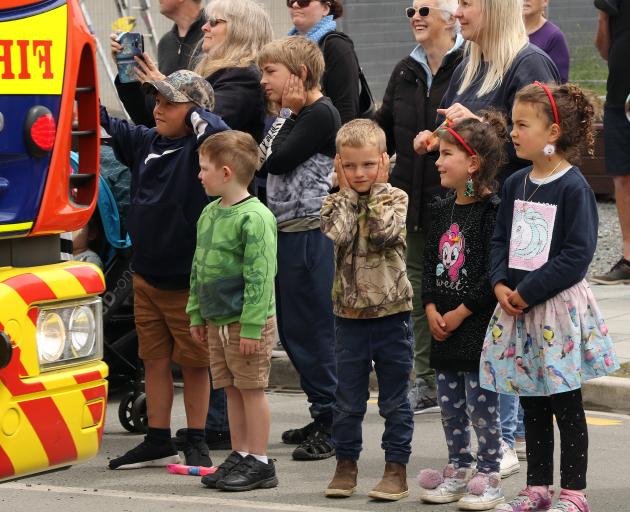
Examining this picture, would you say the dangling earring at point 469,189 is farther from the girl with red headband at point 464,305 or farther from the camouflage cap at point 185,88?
the camouflage cap at point 185,88

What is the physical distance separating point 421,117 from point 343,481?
7.47ft

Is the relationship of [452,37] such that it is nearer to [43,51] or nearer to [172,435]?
[172,435]

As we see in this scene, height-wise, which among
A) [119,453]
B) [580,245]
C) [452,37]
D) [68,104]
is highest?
[452,37]

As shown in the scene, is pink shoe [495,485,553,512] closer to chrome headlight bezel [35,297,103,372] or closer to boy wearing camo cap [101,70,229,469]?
boy wearing camo cap [101,70,229,469]

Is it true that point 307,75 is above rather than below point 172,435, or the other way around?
above

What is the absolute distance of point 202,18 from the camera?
8.38 metres

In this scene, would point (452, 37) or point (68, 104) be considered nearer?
point (68, 104)

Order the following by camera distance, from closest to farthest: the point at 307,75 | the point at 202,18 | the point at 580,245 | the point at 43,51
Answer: the point at 43,51
the point at 580,245
the point at 307,75
the point at 202,18

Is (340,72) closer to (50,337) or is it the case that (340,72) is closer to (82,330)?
(82,330)

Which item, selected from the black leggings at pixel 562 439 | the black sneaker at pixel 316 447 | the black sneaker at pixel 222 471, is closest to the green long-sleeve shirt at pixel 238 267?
the black sneaker at pixel 222 471

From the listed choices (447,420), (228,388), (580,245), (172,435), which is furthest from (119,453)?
(580,245)

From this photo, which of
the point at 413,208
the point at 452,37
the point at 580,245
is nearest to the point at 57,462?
the point at 580,245

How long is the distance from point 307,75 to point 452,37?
114 centimetres

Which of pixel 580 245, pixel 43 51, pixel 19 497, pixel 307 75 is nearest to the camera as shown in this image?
pixel 43 51
